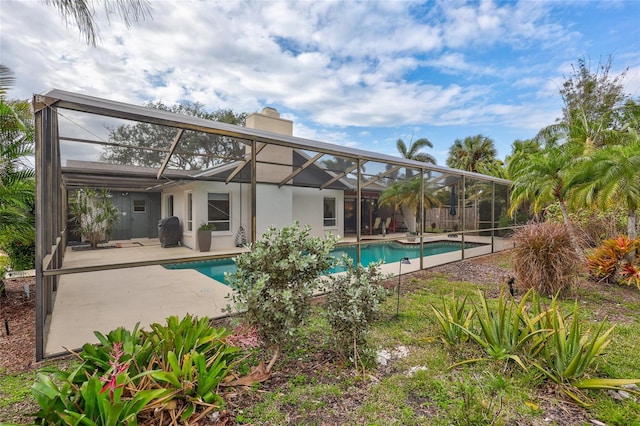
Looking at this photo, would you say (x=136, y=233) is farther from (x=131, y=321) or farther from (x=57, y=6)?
(x=57, y=6)

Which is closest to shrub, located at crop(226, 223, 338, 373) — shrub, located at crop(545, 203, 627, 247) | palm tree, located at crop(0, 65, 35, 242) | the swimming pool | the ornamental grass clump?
palm tree, located at crop(0, 65, 35, 242)

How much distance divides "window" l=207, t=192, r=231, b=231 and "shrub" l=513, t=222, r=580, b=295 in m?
9.25

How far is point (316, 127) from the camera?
23.3 m

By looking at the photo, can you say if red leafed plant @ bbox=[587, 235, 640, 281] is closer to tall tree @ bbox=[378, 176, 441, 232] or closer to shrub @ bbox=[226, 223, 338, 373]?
tall tree @ bbox=[378, 176, 441, 232]

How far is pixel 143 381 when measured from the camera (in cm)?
207

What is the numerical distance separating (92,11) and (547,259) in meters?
6.97

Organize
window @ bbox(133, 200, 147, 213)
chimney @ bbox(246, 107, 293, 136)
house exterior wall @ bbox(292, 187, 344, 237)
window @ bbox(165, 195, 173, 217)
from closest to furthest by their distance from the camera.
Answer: chimney @ bbox(246, 107, 293, 136)
window @ bbox(165, 195, 173, 217)
house exterior wall @ bbox(292, 187, 344, 237)
window @ bbox(133, 200, 147, 213)

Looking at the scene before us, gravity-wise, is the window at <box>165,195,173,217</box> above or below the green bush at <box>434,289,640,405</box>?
above

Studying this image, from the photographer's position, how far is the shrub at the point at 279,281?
2.62 metres

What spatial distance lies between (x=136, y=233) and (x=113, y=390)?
1384 centimetres

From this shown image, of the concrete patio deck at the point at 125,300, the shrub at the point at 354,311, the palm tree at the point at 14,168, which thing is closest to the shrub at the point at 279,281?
the shrub at the point at 354,311

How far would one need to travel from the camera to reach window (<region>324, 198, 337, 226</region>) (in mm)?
13965

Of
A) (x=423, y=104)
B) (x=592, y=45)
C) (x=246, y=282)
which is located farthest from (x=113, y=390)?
(x=592, y=45)

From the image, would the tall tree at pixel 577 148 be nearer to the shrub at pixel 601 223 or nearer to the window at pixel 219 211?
the shrub at pixel 601 223
